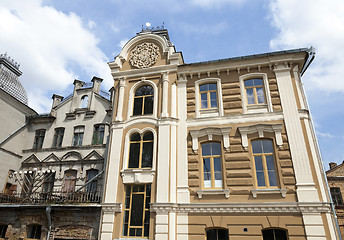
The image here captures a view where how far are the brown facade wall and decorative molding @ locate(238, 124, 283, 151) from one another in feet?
12.0

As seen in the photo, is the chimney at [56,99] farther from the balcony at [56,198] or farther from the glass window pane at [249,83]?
the glass window pane at [249,83]

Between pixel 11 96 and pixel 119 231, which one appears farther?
pixel 11 96

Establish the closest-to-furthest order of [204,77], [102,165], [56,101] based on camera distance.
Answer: [204,77] < [102,165] < [56,101]

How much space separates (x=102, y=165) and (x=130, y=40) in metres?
10.0

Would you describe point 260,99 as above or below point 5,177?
above

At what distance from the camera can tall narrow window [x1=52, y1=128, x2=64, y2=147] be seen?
2125 centimetres

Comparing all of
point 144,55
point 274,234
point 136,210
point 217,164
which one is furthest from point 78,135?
point 274,234

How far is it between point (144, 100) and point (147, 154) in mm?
3863

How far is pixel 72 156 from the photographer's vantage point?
65.5 feet

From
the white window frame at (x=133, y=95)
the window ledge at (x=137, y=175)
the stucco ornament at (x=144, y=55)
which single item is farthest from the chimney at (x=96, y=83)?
the window ledge at (x=137, y=175)

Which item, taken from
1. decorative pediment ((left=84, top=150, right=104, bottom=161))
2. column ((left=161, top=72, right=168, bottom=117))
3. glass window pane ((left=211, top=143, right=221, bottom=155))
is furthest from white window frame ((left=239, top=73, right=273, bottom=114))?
decorative pediment ((left=84, top=150, right=104, bottom=161))

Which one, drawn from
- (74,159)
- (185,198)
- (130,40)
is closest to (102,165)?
(74,159)

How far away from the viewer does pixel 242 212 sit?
1208 centimetres

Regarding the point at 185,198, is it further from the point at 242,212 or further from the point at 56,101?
the point at 56,101
